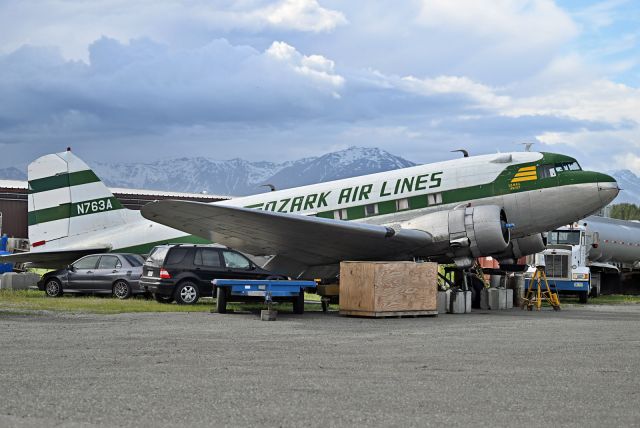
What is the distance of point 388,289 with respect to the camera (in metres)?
19.2

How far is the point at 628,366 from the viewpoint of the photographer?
10.7m

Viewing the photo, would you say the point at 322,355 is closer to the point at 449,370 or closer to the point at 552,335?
the point at 449,370

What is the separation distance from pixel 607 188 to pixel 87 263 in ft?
51.6

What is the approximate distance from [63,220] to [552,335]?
19.1m

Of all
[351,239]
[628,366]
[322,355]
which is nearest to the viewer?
[628,366]

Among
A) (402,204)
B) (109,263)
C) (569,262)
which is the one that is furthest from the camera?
(569,262)

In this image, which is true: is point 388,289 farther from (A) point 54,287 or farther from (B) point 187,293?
(A) point 54,287

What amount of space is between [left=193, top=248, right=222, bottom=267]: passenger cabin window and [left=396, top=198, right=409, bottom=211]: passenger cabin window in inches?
212

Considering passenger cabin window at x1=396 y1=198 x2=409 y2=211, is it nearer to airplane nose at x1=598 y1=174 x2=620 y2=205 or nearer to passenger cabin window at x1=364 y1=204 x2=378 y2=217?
passenger cabin window at x1=364 y1=204 x2=378 y2=217

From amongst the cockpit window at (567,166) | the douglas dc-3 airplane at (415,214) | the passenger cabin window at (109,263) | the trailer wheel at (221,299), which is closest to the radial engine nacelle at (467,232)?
the douglas dc-3 airplane at (415,214)

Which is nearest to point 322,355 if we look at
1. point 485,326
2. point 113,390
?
point 113,390

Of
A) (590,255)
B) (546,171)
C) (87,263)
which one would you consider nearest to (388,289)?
(546,171)

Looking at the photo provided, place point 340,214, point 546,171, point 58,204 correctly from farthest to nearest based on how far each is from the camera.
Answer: point 58,204 → point 340,214 → point 546,171

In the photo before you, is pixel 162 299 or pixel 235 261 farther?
pixel 162 299
